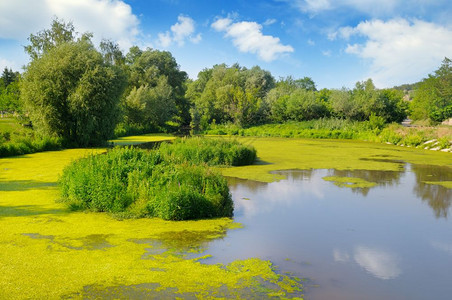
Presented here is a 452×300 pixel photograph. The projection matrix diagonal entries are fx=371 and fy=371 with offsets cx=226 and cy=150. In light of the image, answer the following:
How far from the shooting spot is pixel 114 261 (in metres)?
6.02

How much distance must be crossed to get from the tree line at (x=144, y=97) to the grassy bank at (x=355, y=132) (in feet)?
7.66

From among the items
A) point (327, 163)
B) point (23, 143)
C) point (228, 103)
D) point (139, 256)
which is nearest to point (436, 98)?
point (228, 103)

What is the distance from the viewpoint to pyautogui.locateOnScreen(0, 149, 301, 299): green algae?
5098 millimetres

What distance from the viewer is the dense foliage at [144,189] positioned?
854 centimetres

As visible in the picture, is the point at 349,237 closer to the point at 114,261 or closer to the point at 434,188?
the point at 114,261

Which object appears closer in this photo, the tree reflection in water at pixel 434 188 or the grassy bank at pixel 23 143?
the tree reflection in water at pixel 434 188

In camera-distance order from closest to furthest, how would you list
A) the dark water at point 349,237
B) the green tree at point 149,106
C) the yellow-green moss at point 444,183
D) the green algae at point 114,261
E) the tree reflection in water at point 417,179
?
the green algae at point 114,261 < the dark water at point 349,237 < the tree reflection in water at point 417,179 < the yellow-green moss at point 444,183 < the green tree at point 149,106

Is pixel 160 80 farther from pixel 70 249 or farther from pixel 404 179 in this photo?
pixel 70 249

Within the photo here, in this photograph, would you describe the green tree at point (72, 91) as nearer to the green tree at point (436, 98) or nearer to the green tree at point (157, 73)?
the green tree at point (157, 73)

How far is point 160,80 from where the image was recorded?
173ft

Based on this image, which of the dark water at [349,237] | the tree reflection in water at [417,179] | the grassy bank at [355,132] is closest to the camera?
the dark water at [349,237]

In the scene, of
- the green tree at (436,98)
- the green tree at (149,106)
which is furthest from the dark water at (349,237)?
the green tree at (436,98)

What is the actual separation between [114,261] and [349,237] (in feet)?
15.7

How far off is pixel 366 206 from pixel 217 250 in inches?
221
